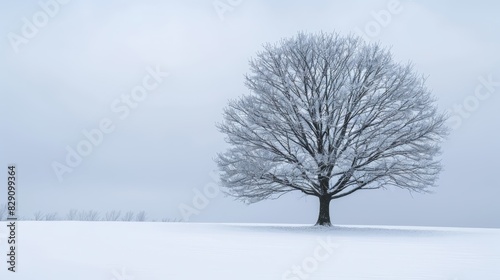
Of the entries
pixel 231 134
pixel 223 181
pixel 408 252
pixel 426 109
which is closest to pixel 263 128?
pixel 231 134

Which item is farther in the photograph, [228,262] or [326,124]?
[326,124]

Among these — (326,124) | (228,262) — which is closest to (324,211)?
(326,124)

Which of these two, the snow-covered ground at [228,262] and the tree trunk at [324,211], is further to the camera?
the tree trunk at [324,211]

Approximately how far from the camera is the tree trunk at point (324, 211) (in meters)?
24.0

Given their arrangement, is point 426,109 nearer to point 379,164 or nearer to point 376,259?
point 379,164

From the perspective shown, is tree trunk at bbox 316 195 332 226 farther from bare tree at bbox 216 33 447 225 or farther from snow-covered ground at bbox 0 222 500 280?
snow-covered ground at bbox 0 222 500 280

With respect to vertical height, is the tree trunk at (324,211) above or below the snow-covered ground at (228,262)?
above

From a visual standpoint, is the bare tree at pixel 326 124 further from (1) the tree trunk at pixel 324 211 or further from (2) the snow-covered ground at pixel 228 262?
(2) the snow-covered ground at pixel 228 262

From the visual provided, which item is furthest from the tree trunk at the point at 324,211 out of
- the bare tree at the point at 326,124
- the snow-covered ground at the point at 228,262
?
the snow-covered ground at the point at 228,262

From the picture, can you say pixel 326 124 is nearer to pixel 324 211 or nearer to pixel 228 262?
pixel 324 211

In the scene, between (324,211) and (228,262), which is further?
(324,211)

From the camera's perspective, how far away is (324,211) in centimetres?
2416

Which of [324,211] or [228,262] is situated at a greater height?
[324,211]

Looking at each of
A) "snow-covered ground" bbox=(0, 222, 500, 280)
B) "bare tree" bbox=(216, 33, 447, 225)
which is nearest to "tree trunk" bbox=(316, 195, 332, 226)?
"bare tree" bbox=(216, 33, 447, 225)
